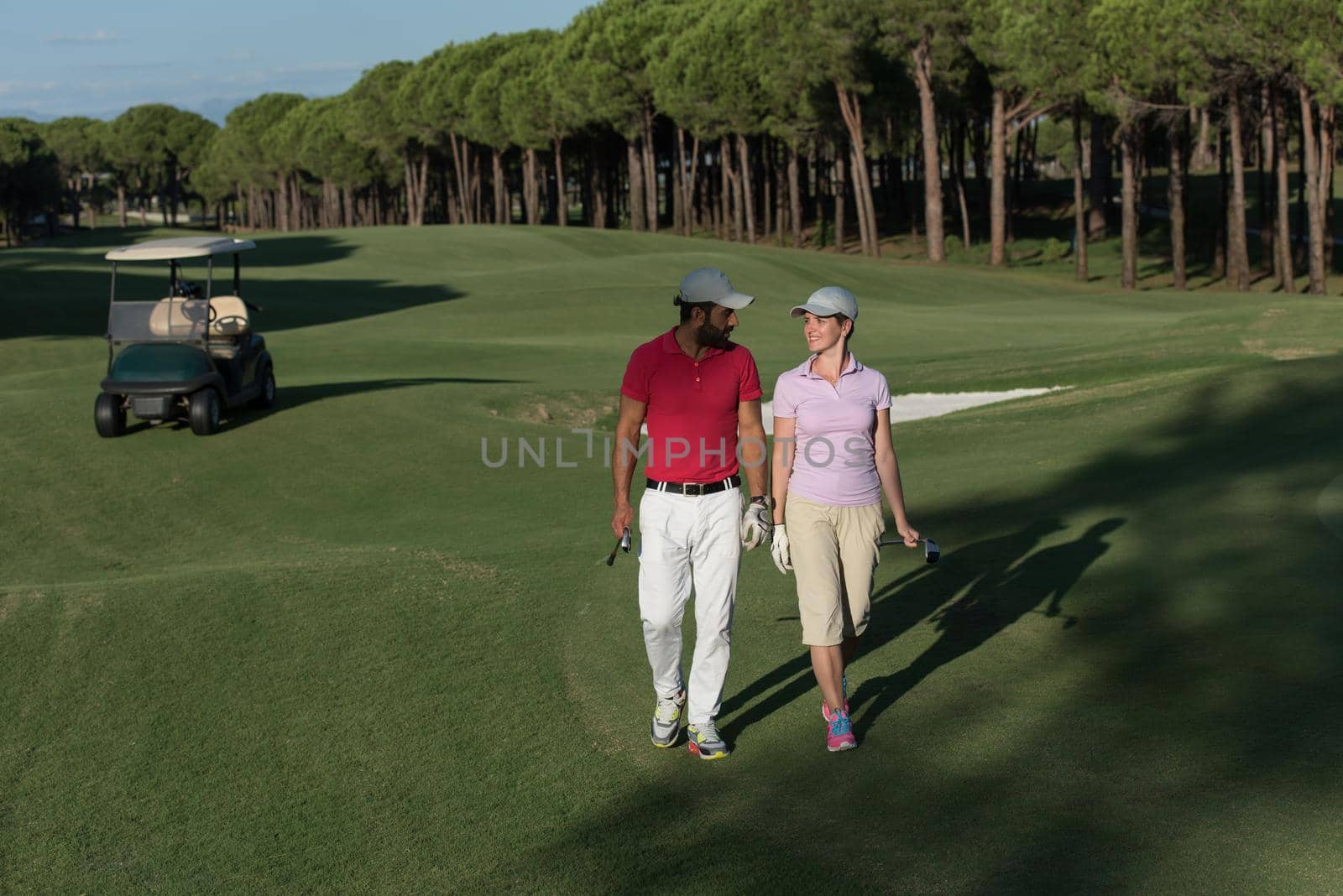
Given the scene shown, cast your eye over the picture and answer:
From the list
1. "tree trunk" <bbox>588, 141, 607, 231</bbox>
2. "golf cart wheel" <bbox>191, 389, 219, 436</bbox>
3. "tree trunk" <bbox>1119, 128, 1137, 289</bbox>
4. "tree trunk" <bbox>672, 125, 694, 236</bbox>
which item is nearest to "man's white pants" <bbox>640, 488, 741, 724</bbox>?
"golf cart wheel" <bbox>191, 389, 219, 436</bbox>

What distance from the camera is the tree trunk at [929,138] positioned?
61.6 m

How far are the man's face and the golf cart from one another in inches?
472

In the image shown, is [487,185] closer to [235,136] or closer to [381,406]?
[235,136]

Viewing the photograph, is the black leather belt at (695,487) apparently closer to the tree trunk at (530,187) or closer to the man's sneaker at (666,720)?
the man's sneaker at (666,720)

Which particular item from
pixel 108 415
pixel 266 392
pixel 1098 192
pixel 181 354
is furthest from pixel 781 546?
pixel 1098 192

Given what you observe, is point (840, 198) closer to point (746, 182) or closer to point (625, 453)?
point (746, 182)

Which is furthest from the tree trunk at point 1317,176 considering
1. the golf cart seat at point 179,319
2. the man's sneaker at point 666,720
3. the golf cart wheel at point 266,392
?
the man's sneaker at point 666,720

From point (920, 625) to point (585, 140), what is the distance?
87956 mm

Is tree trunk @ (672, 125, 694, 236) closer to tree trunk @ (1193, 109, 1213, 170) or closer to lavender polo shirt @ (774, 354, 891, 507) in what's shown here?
tree trunk @ (1193, 109, 1213, 170)

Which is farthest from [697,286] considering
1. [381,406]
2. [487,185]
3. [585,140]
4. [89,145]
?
[89,145]

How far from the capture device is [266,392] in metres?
19.6

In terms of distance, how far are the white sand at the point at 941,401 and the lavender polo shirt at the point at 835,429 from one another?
1450cm

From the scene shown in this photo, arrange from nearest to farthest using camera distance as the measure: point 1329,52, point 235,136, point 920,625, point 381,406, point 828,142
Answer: point 920,625 < point 381,406 < point 1329,52 < point 828,142 < point 235,136

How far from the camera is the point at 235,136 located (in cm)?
14750
